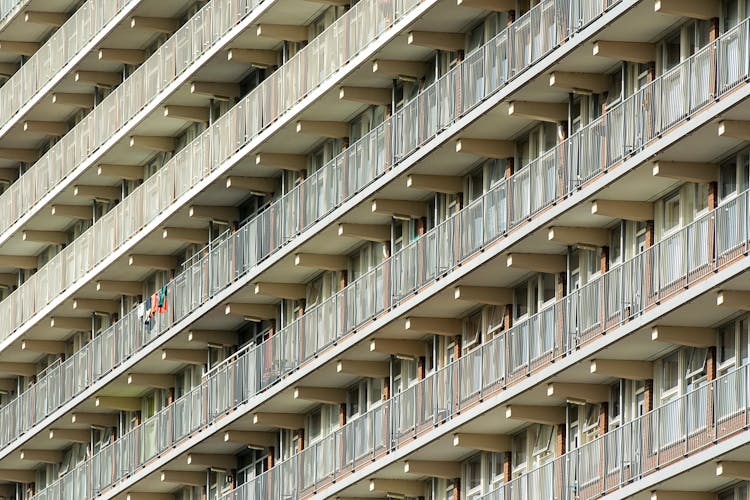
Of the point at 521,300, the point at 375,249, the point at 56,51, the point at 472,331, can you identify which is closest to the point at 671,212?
the point at 521,300

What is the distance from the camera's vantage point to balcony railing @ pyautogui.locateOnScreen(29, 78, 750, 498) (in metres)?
47.4

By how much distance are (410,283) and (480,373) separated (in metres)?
3.16

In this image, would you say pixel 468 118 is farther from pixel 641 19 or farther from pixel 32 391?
pixel 32 391

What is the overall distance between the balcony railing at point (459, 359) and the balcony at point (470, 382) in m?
0.02

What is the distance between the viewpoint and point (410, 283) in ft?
183

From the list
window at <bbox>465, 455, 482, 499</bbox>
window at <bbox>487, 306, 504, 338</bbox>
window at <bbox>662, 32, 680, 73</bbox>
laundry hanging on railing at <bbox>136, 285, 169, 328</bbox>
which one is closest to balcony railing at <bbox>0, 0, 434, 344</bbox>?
laundry hanging on railing at <bbox>136, 285, 169, 328</bbox>

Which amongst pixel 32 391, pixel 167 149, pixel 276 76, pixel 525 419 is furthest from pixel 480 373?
pixel 32 391

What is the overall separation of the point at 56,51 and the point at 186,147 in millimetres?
8676

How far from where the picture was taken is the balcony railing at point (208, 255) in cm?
5716

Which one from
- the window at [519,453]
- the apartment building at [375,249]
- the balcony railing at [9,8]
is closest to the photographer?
the apartment building at [375,249]

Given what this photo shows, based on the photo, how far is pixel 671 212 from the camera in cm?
4934

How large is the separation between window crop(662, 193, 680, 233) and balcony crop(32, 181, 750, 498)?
39.1 inches

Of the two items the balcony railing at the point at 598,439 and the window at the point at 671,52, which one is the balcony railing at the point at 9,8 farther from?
the window at the point at 671,52

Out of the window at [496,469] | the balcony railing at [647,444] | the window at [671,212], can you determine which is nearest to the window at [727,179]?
the window at [671,212]
